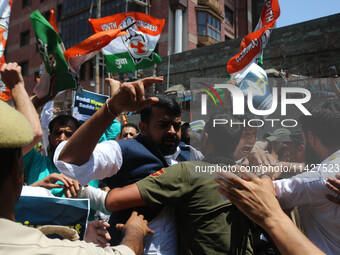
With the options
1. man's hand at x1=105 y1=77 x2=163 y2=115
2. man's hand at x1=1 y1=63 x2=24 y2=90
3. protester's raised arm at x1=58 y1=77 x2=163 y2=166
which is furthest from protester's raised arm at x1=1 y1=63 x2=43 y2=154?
man's hand at x1=105 y1=77 x2=163 y2=115

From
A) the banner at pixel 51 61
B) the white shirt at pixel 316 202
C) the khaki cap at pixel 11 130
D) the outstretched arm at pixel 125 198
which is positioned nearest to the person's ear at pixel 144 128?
the outstretched arm at pixel 125 198

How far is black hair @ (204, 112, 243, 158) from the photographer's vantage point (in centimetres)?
148

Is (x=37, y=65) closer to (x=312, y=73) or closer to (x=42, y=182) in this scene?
(x=312, y=73)

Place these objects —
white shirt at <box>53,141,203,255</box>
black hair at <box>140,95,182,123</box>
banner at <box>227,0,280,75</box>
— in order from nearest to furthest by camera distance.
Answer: white shirt at <box>53,141,203,255</box>
black hair at <box>140,95,182,123</box>
banner at <box>227,0,280,75</box>

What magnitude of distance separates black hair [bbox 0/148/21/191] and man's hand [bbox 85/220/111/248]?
2.25ft

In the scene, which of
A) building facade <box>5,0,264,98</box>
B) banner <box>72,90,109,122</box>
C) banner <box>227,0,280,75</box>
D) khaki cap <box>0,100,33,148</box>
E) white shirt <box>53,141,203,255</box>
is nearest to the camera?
khaki cap <box>0,100,33,148</box>

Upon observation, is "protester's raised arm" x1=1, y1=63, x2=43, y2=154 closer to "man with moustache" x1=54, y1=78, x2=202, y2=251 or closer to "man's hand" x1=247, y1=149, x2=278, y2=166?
"man with moustache" x1=54, y1=78, x2=202, y2=251

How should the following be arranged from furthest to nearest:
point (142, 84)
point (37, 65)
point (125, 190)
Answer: point (37, 65), point (125, 190), point (142, 84)

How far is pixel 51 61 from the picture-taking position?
336cm

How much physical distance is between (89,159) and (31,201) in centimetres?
46

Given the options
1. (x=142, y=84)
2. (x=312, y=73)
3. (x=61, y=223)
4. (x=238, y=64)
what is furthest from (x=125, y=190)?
(x=312, y=73)

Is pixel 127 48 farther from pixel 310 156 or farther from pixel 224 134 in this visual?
pixel 310 156

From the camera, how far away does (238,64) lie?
158 inches

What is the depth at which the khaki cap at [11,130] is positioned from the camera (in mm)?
843
